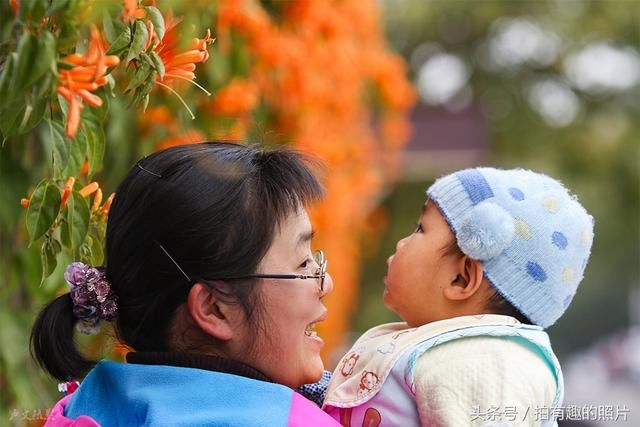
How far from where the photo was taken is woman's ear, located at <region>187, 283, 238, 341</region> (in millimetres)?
1584

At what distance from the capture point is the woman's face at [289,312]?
63.7 inches

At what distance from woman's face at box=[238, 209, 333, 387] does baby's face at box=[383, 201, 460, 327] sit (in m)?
0.32

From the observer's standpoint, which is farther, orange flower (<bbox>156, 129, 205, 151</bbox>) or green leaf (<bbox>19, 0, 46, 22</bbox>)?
orange flower (<bbox>156, 129, 205, 151</bbox>)

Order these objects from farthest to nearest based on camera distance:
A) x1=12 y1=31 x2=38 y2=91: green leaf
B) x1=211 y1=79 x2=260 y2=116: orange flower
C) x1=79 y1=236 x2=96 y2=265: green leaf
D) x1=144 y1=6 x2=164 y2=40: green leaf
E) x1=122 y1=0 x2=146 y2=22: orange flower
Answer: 1. x1=211 y1=79 x2=260 y2=116: orange flower
2. x1=79 y1=236 x2=96 y2=265: green leaf
3. x1=144 y1=6 x2=164 y2=40: green leaf
4. x1=122 y1=0 x2=146 y2=22: orange flower
5. x1=12 y1=31 x2=38 y2=91: green leaf

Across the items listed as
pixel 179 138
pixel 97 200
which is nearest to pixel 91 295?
pixel 97 200

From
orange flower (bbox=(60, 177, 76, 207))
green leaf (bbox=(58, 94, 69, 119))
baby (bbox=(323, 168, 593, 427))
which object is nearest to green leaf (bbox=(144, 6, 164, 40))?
green leaf (bbox=(58, 94, 69, 119))

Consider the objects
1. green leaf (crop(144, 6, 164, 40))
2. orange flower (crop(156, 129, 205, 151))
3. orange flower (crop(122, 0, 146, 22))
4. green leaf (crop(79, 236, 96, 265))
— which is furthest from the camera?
orange flower (crop(156, 129, 205, 151))

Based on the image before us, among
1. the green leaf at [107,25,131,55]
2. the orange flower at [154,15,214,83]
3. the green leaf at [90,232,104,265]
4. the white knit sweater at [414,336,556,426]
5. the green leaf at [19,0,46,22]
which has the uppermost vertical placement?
the green leaf at [19,0,46,22]

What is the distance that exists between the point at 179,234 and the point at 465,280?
0.62 m

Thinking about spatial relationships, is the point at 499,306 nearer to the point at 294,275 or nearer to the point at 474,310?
the point at 474,310

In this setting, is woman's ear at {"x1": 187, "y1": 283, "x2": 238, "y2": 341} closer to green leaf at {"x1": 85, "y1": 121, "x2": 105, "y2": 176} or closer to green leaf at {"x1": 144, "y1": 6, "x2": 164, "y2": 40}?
green leaf at {"x1": 85, "y1": 121, "x2": 105, "y2": 176}

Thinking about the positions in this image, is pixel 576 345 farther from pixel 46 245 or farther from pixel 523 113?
pixel 46 245

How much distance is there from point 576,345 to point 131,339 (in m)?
26.2

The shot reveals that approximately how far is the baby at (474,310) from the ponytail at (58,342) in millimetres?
460
